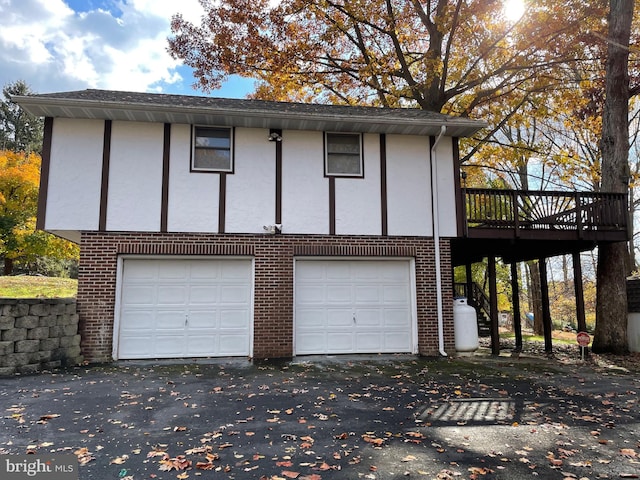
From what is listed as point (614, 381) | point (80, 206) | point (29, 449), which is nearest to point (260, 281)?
point (80, 206)

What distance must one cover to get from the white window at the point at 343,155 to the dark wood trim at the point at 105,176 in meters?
4.50

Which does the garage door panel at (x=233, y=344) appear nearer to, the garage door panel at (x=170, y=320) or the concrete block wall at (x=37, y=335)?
the garage door panel at (x=170, y=320)

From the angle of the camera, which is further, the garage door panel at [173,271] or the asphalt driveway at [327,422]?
the garage door panel at [173,271]

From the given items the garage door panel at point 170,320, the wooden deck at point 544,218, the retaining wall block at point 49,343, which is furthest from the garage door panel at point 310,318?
the retaining wall block at point 49,343

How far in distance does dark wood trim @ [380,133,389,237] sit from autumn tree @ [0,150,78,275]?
15493 millimetres

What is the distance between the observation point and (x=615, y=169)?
1120 cm

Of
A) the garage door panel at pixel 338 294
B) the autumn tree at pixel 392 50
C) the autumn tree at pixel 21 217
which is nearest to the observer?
the garage door panel at pixel 338 294

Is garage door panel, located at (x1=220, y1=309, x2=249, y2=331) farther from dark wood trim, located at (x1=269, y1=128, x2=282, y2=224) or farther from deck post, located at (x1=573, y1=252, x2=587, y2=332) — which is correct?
deck post, located at (x1=573, y1=252, x2=587, y2=332)

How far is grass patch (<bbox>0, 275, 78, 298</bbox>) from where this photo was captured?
41.9 feet

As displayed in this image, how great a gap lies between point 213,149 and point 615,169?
402 inches

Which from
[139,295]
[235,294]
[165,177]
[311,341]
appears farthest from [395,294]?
[165,177]

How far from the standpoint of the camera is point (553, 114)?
1672 centimetres

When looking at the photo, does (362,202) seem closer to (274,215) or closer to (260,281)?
(274,215)

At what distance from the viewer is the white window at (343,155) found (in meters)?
9.50
